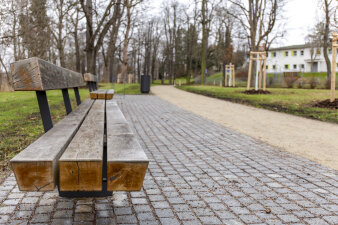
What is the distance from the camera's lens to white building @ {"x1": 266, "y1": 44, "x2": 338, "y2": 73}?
2603 inches

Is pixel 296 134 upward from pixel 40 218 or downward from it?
downward

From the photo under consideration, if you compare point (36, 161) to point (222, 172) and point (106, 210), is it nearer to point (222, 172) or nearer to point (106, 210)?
point (106, 210)

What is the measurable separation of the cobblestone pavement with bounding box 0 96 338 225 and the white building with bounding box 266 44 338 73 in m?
65.8

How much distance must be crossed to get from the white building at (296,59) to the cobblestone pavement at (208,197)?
216ft

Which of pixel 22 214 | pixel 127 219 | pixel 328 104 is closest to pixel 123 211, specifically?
pixel 127 219

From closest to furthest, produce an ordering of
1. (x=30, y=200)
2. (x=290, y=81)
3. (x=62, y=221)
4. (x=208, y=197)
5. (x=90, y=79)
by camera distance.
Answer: (x=62, y=221), (x=30, y=200), (x=208, y=197), (x=90, y=79), (x=290, y=81)

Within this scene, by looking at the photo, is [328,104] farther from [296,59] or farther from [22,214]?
[296,59]

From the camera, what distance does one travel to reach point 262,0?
25906mm

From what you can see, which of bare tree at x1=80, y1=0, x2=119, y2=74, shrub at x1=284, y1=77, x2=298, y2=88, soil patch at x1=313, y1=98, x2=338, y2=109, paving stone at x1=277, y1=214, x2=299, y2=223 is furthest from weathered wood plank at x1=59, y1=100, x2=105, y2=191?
shrub at x1=284, y1=77, x2=298, y2=88

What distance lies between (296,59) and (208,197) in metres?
74.4

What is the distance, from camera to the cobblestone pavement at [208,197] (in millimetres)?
2492

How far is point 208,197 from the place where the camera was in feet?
9.71

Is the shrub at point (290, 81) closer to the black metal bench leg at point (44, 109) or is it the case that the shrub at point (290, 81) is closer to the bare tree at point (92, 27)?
the bare tree at point (92, 27)

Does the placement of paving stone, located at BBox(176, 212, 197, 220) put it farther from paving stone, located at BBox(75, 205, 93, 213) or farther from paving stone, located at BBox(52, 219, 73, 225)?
paving stone, located at BBox(52, 219, 73, 225)
